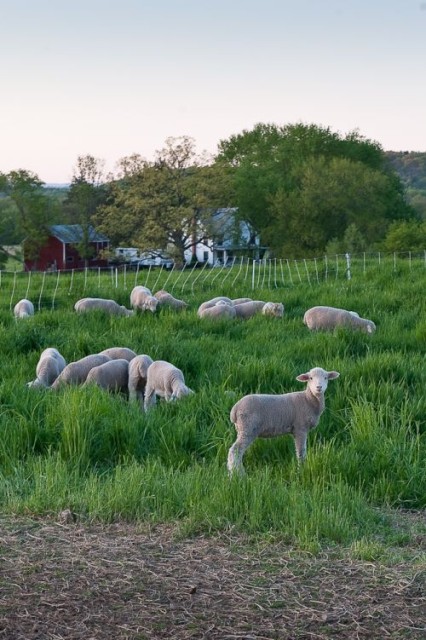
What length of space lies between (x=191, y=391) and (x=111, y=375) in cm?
126

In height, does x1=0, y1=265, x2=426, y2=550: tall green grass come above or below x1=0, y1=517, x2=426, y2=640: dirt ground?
above

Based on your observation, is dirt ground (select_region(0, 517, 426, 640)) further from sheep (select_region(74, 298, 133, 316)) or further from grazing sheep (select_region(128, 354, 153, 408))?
sheep (select_region(74, 298, 133, 316))

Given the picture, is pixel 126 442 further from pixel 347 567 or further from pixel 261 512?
pixel 347 567

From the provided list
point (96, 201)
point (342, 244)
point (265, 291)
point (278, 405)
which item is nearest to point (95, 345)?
point (278, 405)

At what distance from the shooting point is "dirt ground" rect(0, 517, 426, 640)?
413 cm

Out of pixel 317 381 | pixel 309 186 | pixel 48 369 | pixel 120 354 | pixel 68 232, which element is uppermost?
pixel 309 186

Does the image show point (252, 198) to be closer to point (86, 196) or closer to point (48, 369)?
point (86, 196)

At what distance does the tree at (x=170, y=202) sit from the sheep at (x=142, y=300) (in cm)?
3525

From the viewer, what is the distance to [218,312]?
48.9ft

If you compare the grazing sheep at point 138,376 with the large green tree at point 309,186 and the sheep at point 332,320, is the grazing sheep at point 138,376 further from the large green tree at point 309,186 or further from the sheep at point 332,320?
the large green tree at point 309,186

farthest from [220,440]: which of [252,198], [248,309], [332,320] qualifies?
[252,198]

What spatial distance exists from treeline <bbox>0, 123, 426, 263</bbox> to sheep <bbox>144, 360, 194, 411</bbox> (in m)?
42.9

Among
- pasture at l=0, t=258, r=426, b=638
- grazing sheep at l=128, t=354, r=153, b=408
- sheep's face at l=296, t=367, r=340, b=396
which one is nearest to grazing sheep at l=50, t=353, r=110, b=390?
pasture at l=0, t=258, r=426, b=638

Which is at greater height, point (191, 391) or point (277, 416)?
point (277, 416)
